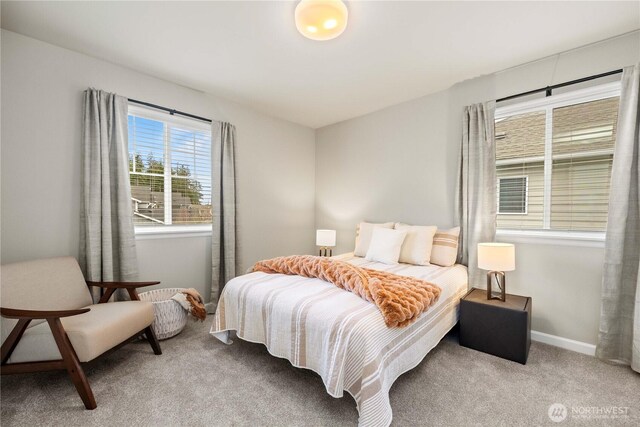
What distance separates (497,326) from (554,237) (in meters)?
0.98

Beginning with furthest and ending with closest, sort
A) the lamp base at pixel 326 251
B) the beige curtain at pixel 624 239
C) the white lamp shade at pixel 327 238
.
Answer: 1. the lamp base at pixel 326 251
2. the white lamp shade at pixel 327 238
3. the beige curtain at pixel 624 239

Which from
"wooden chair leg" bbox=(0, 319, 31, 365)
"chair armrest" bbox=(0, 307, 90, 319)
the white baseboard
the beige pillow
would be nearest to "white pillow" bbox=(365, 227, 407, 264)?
the beige pillow

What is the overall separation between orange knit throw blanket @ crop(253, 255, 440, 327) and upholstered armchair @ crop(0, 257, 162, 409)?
3.68ft

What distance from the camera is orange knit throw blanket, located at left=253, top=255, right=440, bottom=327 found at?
174 centimetres

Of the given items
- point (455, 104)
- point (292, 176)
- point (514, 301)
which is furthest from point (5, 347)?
point (455, 104)

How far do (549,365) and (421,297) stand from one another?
1238 millimetres

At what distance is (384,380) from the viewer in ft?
5.03

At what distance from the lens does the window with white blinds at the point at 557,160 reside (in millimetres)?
2340

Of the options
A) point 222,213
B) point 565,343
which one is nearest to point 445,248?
point 565,343

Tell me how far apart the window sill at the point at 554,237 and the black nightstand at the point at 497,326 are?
0.56 metres

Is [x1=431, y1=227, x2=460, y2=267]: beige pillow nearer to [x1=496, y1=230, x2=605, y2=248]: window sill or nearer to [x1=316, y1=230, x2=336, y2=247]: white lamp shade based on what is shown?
[x1=496, y1=230, x2=605, y2=248]: window sill

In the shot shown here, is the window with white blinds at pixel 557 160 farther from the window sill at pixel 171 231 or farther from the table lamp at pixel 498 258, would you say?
the window sill at pixel 171 231

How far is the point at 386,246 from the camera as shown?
3041mm

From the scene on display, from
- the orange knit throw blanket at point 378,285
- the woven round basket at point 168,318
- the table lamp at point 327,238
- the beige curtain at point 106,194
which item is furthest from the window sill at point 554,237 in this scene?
the beige curtain at point 106,194
